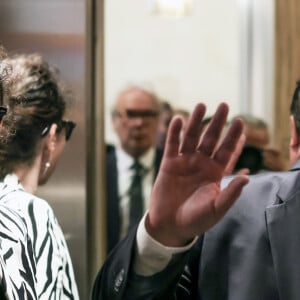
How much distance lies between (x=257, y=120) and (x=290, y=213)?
128cm

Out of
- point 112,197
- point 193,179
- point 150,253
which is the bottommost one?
point 112,197

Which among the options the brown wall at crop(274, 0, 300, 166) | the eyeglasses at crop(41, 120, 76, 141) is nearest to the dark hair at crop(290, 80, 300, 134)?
the eyeglasses at crop(41, 120, 76, 141)

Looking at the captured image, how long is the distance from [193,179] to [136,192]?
1158mm

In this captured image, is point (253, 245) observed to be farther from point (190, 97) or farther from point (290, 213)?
point (190, 97)

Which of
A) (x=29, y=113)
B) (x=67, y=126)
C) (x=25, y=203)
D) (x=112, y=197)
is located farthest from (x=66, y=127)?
(x=112, y=197)

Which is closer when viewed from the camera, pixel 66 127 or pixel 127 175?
pixel 66 127

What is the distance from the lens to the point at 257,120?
7.36 feet

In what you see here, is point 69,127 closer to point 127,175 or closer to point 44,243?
point 44,243

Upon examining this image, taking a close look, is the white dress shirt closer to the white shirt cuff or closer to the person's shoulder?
the person's shoulder

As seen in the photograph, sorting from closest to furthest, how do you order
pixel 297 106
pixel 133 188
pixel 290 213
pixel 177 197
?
pixel 177 197 < pixel 290 213 < pixel 297 106 < pixel 133 188

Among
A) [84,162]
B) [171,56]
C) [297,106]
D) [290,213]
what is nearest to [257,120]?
[171,56]

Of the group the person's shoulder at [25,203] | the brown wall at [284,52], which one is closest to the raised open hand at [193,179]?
the person's shoulder at [25,203]

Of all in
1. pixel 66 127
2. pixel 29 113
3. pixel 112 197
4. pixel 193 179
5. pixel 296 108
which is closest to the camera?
pixel 193 179

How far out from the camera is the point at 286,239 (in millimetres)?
986
